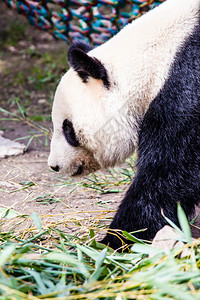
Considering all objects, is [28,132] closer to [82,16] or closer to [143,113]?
[82,16]

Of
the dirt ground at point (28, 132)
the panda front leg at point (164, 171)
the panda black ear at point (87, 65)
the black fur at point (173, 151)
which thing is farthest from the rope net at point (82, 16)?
the panda front leg at point (164, 171)

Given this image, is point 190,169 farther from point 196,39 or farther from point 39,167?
point 39,167

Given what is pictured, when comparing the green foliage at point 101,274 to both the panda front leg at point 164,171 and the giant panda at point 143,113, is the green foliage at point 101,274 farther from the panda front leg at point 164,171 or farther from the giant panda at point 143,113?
the giant panda at point 143,113

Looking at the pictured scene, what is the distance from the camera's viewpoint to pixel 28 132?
5.04 m

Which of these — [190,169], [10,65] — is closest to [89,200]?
[190,169]

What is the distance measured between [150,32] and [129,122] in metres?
0.59

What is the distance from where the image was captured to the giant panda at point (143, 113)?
2.49 m

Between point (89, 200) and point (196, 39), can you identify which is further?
point (89, 200)

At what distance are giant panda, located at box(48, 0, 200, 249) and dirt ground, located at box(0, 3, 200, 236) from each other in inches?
16.7

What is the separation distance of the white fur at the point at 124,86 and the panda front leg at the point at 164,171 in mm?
195

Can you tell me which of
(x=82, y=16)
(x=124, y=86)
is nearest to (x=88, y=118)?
(x=124, y=86)

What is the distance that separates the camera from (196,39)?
2559mm

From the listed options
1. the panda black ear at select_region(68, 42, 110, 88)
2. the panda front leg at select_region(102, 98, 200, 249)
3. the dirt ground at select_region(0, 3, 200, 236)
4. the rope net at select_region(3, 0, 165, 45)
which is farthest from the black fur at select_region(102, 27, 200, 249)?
the rope net at select_region(3, 0, 165, 45)

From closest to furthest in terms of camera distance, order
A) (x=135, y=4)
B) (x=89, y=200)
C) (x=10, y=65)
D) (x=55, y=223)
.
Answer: (x=55, y=223) → (x=89, y=200) → (x=135, y=4) → (x=10, y=65)
